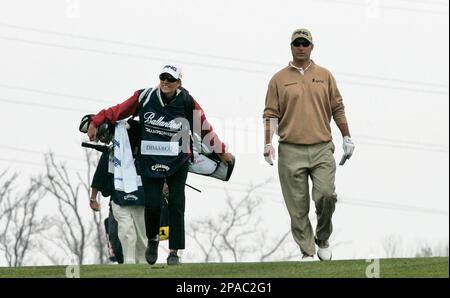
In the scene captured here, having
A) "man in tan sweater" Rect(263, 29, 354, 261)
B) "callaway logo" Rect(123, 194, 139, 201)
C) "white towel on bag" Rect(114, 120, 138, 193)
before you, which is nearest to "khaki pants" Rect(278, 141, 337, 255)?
"man in tan sweater" Rect(263, 29, 354, 261)

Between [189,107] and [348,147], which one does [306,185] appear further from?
[189,107]

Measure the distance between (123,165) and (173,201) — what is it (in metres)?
1.81

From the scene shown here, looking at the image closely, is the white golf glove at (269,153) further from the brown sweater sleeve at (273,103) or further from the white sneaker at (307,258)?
the white sneaker at (307,258)

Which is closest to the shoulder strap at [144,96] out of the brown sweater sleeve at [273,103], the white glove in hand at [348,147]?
the brown sweater sleeve at [273,103]

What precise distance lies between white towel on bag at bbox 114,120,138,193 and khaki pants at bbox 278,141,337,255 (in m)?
1.71

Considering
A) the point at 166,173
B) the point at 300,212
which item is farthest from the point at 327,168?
the point at 166,173

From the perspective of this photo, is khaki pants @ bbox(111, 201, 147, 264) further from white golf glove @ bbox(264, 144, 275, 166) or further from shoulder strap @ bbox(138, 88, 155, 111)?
shoulder strap @ bbox(138, 88, 155, 111)

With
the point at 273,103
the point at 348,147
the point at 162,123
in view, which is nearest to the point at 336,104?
the point at 348,147

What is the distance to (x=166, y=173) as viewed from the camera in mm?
17375

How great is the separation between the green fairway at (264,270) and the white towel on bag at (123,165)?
4.86ft

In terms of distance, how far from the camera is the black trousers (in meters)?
17.5

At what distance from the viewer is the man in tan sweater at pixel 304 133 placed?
18.0 metres
